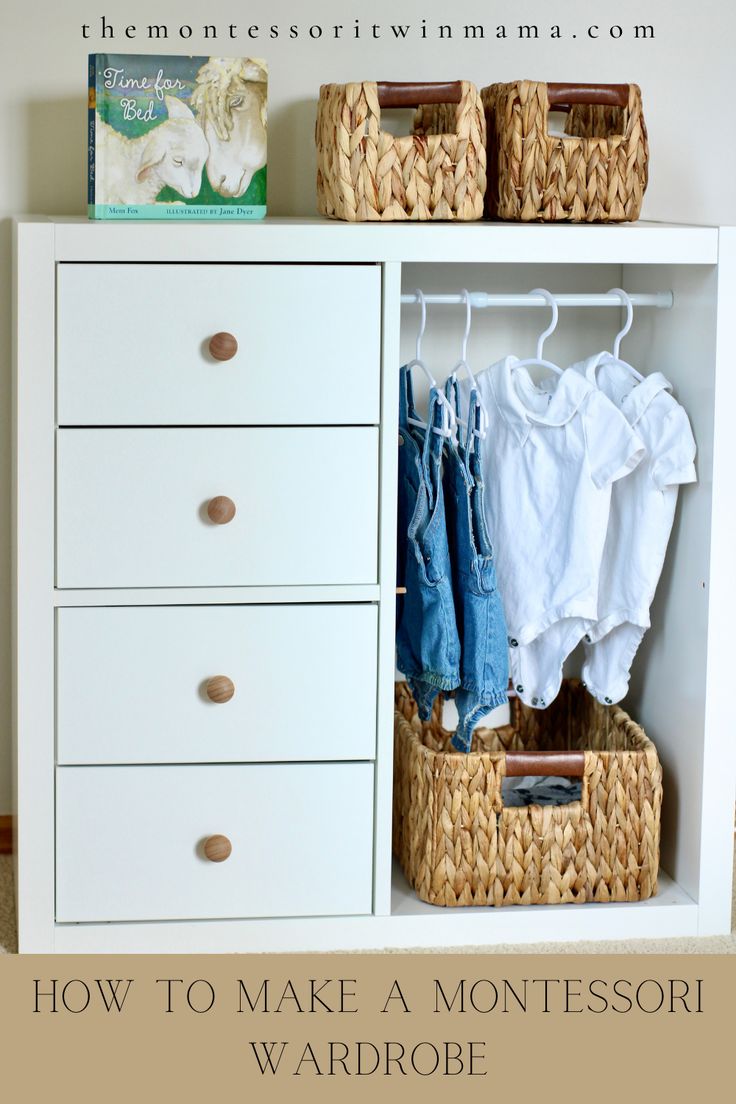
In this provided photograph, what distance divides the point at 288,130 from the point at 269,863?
1220 millimetres

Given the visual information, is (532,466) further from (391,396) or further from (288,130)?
(288,130)

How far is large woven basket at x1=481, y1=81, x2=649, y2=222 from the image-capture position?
6.79ft

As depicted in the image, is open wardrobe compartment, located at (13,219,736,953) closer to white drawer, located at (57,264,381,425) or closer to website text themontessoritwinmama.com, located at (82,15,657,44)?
white drawer, located at (57,264,381,425)

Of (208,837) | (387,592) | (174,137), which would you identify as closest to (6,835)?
(208,837)

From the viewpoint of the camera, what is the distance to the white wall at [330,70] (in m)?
2.23

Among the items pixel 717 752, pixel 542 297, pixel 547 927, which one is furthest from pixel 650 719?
pixel 542 297

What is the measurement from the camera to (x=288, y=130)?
90.2 inches

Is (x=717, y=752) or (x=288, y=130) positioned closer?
(x=717, y=752)

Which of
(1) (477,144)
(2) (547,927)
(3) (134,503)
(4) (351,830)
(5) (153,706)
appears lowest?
(2) (547,927)

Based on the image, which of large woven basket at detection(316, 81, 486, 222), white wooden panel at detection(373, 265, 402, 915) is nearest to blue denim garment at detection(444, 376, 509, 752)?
white wooden panel at detection(373, 265, 402, 915)

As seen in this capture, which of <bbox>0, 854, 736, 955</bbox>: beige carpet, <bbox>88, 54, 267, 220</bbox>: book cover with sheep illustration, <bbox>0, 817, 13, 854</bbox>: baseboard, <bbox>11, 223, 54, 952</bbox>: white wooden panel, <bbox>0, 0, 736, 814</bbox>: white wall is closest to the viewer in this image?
<bbox>11, 223, 54, 952</bbox>: white wooden panel

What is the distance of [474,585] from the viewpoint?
204 cm

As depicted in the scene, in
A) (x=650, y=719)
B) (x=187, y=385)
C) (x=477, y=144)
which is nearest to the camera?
(x=187, y=385)

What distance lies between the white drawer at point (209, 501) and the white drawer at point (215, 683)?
0.06m
